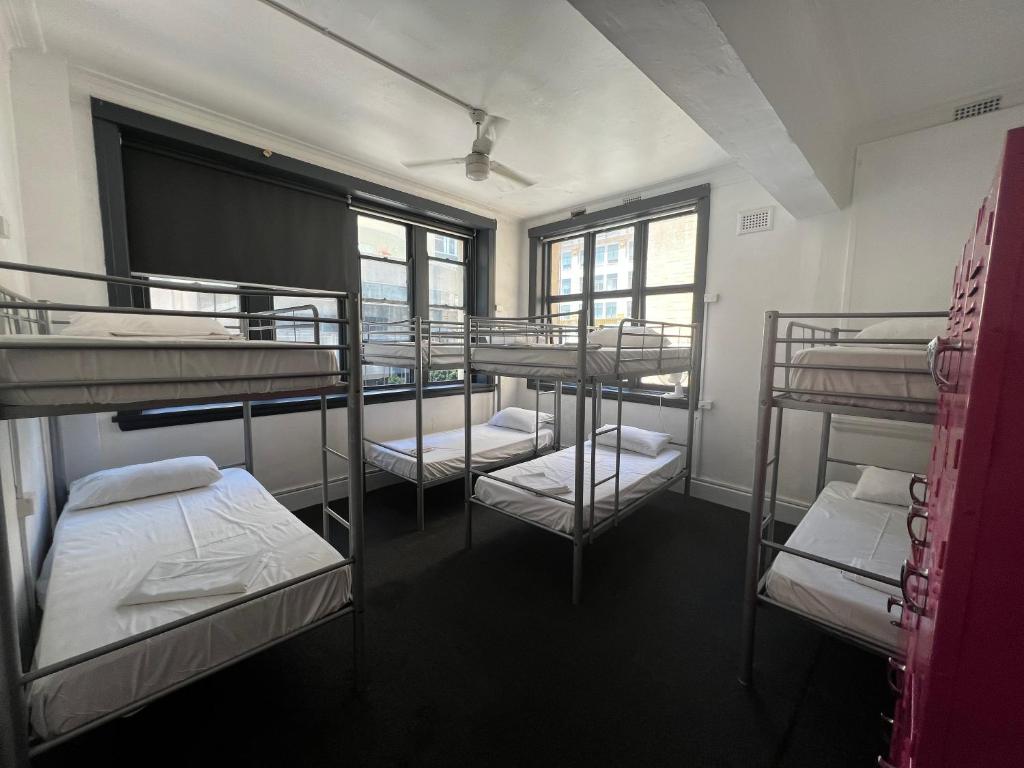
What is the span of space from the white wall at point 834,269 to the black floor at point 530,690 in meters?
1.35

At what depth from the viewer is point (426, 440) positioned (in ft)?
12.8

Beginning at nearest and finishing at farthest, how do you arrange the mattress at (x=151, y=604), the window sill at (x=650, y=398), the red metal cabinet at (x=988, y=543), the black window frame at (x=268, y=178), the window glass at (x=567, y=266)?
1. the red metal cabinet at (x=988, y=543)
2. the mattress at (x=151, y=604)
3. the black window frame at (x=268, y=178)
4. the window sill at (x=650, y=398)
5. the window glass at (x=567, y=266)

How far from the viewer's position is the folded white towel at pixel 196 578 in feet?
4.46

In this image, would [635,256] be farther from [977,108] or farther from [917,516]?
[917,516]

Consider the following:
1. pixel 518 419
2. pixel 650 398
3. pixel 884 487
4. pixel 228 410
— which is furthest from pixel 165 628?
pixel 650 398

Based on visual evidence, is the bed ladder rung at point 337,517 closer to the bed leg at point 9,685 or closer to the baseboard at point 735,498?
the bed leg at point 9,685

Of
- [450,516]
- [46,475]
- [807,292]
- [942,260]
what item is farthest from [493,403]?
[942,260]

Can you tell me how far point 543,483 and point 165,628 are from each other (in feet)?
6.36

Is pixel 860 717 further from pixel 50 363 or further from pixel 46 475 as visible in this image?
pixel 46 475

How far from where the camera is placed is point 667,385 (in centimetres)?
394

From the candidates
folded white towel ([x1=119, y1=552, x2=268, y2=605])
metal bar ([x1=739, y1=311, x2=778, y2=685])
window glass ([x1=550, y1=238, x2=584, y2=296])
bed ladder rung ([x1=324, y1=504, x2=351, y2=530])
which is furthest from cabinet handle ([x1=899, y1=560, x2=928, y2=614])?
window glass ([x1=550, y1=238, x2=584, y2=296])

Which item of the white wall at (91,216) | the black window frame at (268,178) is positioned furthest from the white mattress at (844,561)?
the white wall at (91,216)

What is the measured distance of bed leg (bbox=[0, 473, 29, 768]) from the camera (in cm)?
93

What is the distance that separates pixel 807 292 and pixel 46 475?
5.06m
